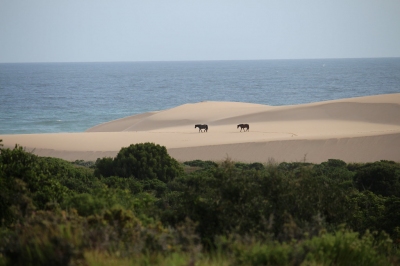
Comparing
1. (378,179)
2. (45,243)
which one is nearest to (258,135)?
(378,179)

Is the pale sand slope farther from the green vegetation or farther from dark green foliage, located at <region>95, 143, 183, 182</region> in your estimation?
the green vegetation

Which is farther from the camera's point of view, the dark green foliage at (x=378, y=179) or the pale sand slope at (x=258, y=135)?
the pale sand slope at (x=258, y=135)

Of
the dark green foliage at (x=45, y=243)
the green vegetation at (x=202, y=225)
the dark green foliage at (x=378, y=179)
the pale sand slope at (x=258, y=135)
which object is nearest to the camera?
the dark green foliage at (x=45, y=243)

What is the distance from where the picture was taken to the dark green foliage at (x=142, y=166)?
65.5 ft

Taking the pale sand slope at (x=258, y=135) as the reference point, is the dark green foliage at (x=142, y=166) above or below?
above

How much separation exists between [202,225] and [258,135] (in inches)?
1152

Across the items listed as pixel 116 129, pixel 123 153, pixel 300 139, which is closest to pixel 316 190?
pixel 123 153

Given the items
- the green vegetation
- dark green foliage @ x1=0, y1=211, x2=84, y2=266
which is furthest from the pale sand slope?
dark green foliage @ x1=0, y1=211, x2=84, y2=266

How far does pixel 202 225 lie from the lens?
852cm

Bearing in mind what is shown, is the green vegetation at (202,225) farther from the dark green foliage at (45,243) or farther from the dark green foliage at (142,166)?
the dark green foliage at (142,166)

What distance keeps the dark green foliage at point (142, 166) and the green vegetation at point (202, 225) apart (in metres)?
8.00

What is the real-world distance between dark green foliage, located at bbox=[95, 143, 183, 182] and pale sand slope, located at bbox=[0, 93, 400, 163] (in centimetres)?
563

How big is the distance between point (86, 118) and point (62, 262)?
200ft

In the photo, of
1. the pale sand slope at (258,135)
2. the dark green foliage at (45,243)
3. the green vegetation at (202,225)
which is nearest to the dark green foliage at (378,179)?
the green vegetation at (202,225)
